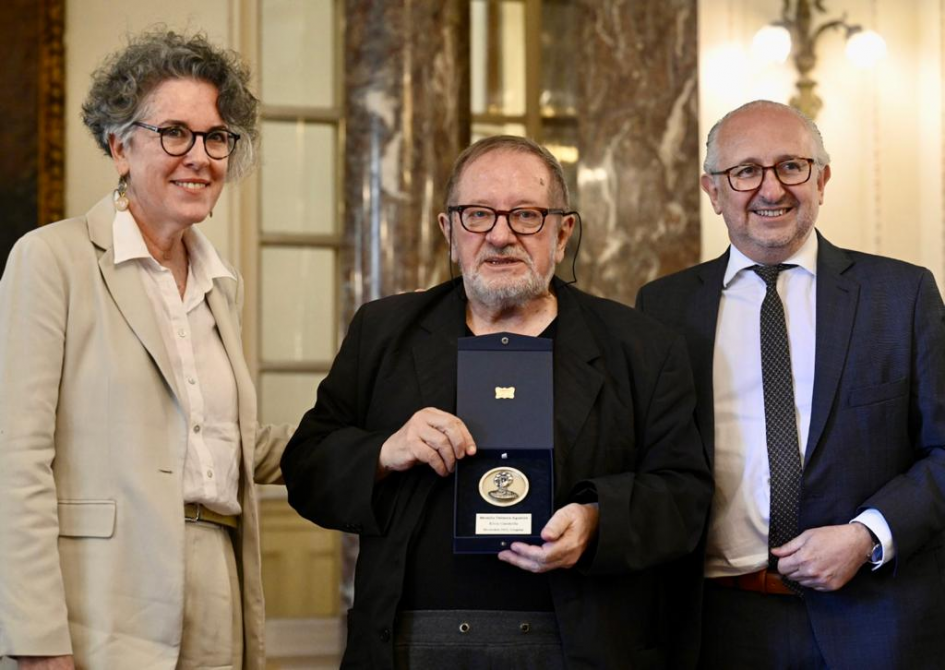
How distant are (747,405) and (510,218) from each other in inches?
30.0

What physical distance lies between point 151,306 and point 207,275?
222 mm

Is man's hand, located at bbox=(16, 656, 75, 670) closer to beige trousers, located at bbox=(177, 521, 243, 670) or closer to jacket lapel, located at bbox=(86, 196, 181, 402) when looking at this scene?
beige trousers, located at bbox=(177, 521, 243, 670)

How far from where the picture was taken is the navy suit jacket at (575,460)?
2627mm

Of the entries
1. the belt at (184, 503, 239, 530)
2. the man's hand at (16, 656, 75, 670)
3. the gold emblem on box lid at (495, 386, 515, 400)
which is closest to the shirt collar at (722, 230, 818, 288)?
A: the gold emblem on box lid at (495, 386, 515, 400)

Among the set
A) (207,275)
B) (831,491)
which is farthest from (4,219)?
(831,491)

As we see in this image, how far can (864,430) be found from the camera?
9.71ft

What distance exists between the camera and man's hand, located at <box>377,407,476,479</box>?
2.55m

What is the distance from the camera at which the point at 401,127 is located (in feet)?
19.2

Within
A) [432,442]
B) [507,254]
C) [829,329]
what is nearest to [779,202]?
[829,329]

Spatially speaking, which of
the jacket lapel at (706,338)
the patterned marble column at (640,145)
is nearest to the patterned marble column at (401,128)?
the patterned marble column at (640,145)

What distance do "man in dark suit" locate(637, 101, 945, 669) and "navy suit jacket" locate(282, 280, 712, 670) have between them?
0.24 meters

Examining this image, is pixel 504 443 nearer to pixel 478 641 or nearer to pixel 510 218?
pixel 478 641

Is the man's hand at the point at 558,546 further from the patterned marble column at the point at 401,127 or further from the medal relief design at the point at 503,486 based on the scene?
the patterned marble column at the point at 401,127

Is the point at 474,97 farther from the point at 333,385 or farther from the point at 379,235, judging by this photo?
the point at 333,385
